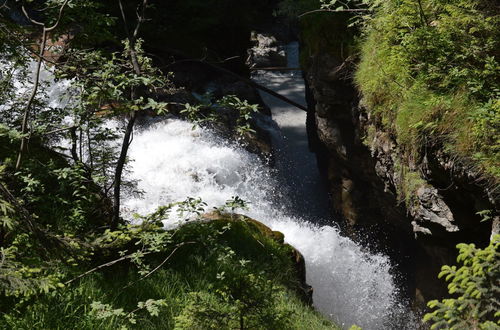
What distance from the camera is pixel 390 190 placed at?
23.5ft

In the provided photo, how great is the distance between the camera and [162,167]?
34.8 feet

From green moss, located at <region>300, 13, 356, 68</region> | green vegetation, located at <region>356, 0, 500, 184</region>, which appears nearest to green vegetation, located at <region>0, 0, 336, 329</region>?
green vegetation, located at <region>356, 0, 500, 184</region>

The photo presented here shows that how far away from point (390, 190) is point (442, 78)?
2264 mm

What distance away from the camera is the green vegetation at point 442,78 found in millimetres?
4695

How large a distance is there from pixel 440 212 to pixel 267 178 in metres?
6.09

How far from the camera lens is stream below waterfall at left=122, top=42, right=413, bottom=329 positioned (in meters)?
8.78

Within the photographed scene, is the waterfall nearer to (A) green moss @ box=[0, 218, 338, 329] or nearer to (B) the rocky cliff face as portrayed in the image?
(B) the rocky cliff face

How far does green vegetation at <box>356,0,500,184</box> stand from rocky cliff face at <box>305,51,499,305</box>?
0.25 metres

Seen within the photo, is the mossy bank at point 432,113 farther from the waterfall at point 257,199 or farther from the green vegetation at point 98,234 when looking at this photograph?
the green vegetation at point 98,234

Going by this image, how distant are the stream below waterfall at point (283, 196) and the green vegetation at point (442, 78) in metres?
3.70

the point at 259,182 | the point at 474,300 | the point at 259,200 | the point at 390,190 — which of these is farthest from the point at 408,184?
the point at 259,182

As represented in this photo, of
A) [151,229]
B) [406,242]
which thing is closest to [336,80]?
[406,242]

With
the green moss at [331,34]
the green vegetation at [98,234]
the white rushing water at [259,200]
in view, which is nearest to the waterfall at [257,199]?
the white rushing water at [259,200]

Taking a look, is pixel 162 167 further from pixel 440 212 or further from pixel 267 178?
pixel 440 212
